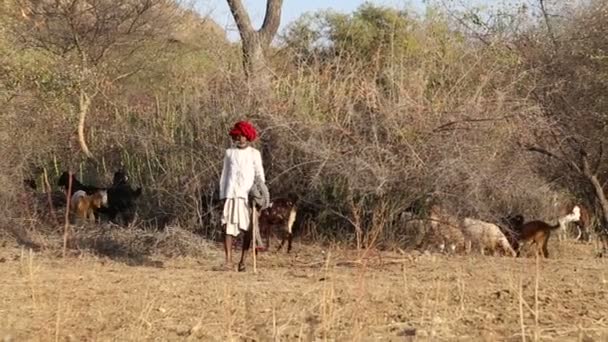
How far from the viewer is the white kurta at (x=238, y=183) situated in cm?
973

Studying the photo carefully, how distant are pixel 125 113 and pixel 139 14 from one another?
4.25 metres

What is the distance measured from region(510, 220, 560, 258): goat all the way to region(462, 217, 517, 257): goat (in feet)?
0.64

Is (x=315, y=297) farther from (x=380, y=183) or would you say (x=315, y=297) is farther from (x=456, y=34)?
(x=456, y=34)

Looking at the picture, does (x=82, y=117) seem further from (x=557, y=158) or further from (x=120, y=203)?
(x=557, y=158)

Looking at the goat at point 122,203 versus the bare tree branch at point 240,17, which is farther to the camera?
the bare tree branch at point 240,17

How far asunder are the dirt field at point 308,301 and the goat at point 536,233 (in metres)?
0.91

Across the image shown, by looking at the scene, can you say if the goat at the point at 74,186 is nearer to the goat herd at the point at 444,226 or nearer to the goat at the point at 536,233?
the goat herd at the point at 444,226

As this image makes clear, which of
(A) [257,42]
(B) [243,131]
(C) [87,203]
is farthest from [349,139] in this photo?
(C) [87,203]

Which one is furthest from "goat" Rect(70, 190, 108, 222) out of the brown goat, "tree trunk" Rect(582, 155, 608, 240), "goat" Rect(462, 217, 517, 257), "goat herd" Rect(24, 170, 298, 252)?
"tree trunk" Rect(582, 155, 608, 240)

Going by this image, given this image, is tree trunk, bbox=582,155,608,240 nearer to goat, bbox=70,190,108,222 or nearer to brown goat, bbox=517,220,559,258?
brown goat, bbox=517,220,559,258

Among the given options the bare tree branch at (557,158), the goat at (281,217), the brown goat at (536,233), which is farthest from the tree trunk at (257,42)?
the brown goat at (536,233)

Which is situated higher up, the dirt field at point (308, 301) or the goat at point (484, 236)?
the goat at point (484, 236)

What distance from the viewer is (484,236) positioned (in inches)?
456

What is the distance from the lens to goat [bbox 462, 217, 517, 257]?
1156 centimetres
